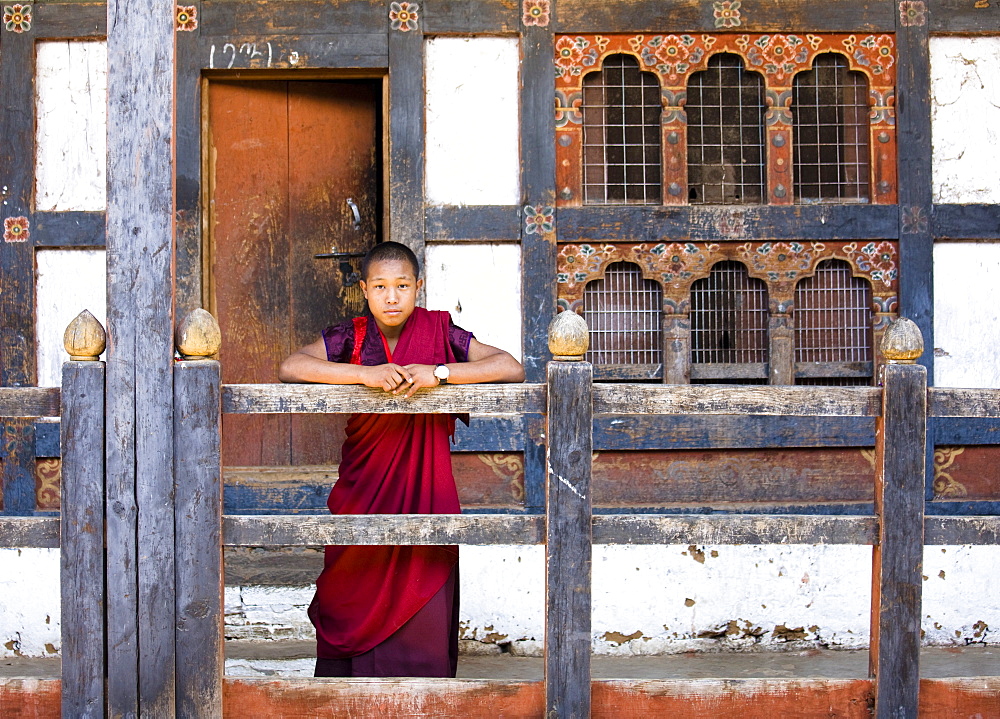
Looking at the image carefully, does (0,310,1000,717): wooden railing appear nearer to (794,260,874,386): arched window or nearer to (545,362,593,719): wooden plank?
(545,362,593,719): wooden plank

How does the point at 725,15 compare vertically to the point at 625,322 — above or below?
above

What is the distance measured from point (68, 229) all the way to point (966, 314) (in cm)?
454

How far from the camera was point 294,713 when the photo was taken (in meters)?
3.00

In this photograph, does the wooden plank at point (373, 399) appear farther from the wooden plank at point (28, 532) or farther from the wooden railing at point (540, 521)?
the wooden plank at point (28, 532)

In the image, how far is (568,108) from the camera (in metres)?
4.86

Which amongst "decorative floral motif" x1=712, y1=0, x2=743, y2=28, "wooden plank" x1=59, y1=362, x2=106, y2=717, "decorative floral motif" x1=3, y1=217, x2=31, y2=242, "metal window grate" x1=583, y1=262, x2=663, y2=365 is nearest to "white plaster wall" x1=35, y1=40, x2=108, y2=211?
"decorative floral motif" x1=3, y1=217, x2=31, y2=242

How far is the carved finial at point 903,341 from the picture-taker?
297 cm

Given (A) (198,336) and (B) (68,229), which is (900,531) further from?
(B) (68,229)

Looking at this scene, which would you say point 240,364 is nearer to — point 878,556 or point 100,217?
point 100,217

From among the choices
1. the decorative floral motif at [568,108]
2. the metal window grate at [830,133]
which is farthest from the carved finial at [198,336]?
the metal window grate at [830,133]

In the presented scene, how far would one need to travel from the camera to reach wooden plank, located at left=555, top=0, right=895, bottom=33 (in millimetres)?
4852

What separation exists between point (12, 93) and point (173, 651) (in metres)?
3.21

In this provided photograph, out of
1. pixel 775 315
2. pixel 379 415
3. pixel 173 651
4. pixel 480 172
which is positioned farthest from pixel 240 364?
pixel 775 315

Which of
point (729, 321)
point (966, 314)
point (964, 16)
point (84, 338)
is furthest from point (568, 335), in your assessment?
point (964, 16)
